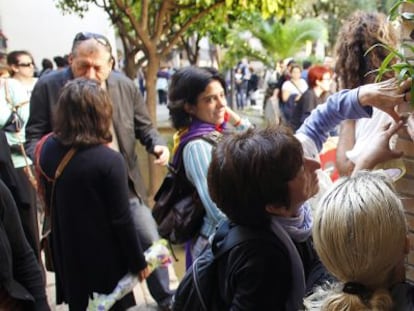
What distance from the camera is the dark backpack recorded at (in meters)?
1.49

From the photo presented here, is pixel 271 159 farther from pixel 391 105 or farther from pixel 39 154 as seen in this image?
pixel 39 154

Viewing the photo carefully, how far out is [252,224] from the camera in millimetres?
1518

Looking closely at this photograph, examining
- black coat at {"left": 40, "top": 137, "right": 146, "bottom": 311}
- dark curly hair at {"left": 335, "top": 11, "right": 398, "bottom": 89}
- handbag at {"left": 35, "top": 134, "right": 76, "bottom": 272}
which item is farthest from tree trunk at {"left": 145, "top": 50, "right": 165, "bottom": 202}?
dark curly hair at {"left": 335, "top": 11, "right": 398, "bottom": 89}

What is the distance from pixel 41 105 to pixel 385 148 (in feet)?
7.37

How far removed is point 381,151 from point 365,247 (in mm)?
524

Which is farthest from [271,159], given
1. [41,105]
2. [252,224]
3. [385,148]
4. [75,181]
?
Result: [41,105]

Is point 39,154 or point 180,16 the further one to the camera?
point 180,16

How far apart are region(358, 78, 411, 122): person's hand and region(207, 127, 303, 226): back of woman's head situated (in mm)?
261

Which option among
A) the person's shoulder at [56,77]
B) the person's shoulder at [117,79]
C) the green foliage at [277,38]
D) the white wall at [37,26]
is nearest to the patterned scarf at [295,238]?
the person's shoulder at [117,79]

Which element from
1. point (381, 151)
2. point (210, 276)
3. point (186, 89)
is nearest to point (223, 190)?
point (210, 276)

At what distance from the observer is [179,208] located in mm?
2383

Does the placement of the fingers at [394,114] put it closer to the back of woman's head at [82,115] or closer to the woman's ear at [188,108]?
the woman's ear at [188,108]

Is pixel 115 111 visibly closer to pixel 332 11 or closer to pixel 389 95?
pixel 389 95

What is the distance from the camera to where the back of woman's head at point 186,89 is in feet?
7.85
